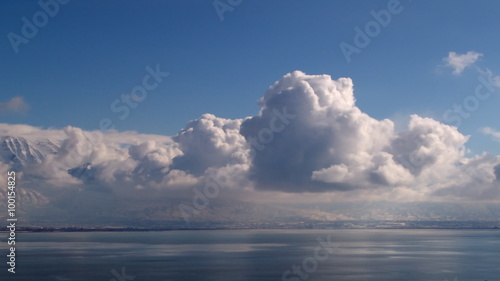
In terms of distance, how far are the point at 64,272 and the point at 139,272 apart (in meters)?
18.7

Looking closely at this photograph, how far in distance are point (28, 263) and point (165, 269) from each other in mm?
46453

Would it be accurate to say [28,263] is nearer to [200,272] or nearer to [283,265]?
[200,272]

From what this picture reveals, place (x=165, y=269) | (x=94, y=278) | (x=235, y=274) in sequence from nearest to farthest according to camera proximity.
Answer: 1. (x=94, y=278)
2. (x=235, y=274)
3. (x=165, y=269)

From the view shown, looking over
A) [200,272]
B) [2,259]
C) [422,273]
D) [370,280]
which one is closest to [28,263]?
[2,259]

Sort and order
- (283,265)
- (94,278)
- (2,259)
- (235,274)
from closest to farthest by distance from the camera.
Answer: (94,278)
(235,274)
(283,265)
(2,259)

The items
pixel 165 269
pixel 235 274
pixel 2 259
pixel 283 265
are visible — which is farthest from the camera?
pixel 2 259

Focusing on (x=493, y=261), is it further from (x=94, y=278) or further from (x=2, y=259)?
(x=2, y=259)

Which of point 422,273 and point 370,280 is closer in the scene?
point 370,280

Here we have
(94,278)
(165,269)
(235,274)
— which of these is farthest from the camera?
(165,269)

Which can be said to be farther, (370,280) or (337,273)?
(337,273)

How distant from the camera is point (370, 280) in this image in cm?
10988

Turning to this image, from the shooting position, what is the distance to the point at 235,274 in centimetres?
11881

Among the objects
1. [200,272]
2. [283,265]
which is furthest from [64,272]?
[283,265]

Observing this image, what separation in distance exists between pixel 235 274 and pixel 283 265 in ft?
82.5
